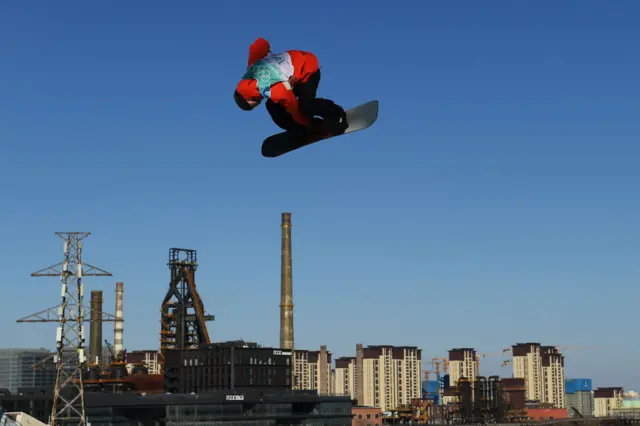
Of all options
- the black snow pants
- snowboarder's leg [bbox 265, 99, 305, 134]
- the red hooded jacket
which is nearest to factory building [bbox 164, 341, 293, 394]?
snowboarder's leg [bbox 265, 99, 305, 134]

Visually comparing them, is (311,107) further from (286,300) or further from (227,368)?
(286,300)

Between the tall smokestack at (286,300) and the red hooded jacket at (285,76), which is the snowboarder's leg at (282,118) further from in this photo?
the tall smokestack at (286,300)

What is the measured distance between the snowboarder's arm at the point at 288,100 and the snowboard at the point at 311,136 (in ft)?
2.99

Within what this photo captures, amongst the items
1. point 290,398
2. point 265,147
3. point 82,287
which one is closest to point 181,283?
point 290,398

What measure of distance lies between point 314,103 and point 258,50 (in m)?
2.06

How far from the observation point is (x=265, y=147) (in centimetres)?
2478

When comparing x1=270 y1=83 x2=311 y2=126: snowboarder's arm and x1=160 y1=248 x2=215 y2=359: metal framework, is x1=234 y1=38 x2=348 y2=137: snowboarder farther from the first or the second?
x1=160 y1=248 x2=215 y2=359: metal framework

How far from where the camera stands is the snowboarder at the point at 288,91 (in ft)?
73.6

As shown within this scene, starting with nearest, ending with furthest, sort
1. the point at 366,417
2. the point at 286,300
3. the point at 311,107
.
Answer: the point at 311,107 < the point at 286,300 < the point at 366,417

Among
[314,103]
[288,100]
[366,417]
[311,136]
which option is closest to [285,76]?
[288,100]

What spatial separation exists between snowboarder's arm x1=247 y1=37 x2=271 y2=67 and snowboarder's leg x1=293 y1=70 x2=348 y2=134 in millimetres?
1357

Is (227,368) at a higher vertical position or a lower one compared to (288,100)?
lower

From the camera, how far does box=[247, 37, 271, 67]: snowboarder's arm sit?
23453 mm

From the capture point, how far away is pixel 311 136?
2417cm
